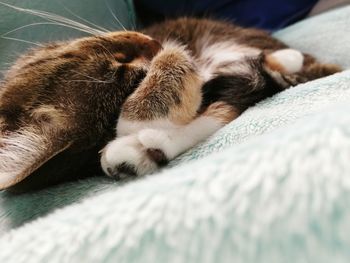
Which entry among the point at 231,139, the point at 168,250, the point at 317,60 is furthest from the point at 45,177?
the point at 317,60

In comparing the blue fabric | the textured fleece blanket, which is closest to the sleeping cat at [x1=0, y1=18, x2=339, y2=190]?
the textured fleece blanket

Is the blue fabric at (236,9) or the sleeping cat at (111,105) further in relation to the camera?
the blue fabric at (236,9)

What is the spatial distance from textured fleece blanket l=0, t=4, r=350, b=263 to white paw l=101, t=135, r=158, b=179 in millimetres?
264

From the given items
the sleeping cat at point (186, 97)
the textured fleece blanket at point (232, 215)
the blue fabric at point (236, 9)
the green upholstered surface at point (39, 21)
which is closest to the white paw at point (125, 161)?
the sleeping cat at point (186, 97)

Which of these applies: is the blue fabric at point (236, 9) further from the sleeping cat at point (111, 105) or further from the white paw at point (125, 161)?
the white paw at point (125, 161)

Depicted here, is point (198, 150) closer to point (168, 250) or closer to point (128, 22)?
point (168, 250)

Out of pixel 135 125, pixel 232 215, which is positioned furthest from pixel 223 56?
pixel 232 215

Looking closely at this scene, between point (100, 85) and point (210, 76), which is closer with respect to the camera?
point (100, 85)

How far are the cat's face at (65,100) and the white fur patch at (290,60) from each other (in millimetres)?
345

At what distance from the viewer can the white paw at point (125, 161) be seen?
0.65 m

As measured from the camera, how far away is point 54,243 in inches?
13.2

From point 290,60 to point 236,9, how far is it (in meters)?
0.79

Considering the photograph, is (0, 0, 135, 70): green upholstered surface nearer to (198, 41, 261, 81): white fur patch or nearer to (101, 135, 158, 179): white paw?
(198, 41, 261, 81): white fur patch

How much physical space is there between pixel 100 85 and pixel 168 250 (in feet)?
1.67
